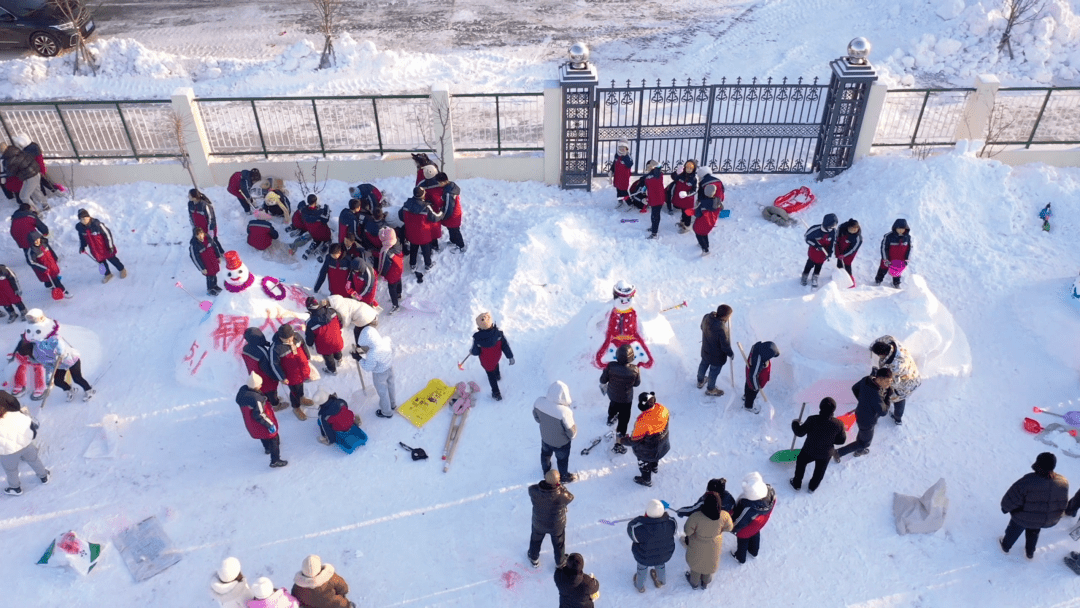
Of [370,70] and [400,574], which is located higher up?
[370,70]

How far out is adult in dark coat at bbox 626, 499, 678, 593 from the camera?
706cm

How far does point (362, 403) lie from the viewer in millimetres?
10062

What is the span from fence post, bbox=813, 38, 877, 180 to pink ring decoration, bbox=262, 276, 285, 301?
31.5 feet

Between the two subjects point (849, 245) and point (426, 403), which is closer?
point (426, 403)

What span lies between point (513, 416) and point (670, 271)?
3901 mm

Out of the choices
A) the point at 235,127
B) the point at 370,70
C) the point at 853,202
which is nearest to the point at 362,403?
the point at 235,127

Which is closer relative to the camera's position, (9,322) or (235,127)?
(9,322)

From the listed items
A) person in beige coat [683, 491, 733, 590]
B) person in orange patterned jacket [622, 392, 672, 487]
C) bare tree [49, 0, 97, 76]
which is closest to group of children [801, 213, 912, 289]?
person in orange patterned jacket [622, 392, 672, 487]

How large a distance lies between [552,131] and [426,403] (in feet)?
19.8

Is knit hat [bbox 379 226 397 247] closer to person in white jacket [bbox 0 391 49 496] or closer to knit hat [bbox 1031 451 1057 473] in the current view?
person in white jacket [bbox 0 391 49 496]

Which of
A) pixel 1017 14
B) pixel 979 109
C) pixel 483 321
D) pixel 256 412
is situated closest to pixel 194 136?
pixel 256 412

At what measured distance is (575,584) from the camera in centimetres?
667

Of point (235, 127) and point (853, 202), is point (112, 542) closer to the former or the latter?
point (235, 127)

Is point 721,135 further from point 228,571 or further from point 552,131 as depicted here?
point 228,571
